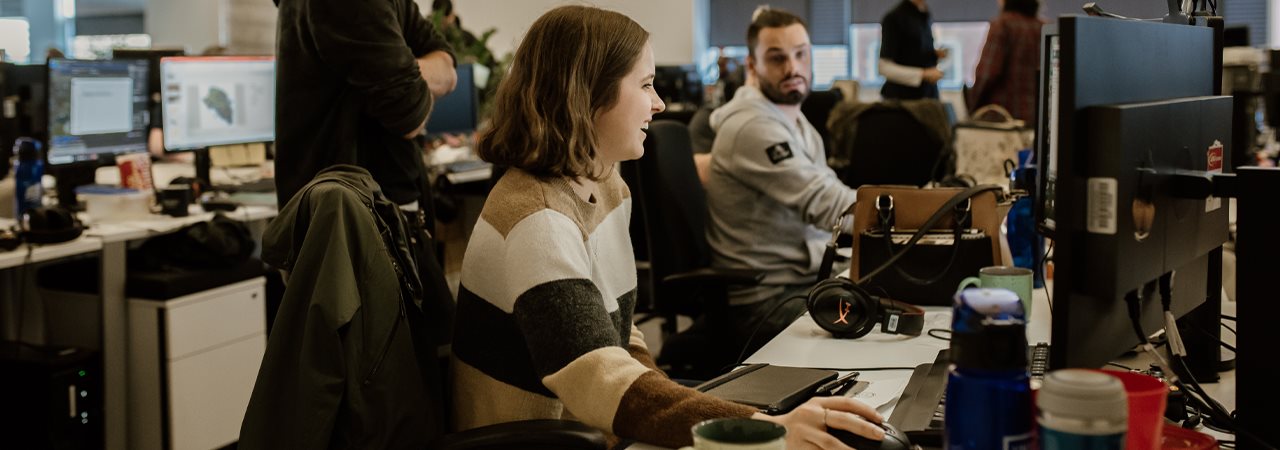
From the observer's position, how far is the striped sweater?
1.30m

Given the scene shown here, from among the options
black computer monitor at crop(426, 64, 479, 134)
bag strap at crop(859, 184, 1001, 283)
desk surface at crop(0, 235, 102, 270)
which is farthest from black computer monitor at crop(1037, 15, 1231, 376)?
black computer monitor at crop(426, 64, 479, 134)

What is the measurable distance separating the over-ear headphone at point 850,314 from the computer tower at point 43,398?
1.92m

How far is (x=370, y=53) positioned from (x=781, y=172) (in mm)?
1011

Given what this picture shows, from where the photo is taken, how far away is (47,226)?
9.00 feet

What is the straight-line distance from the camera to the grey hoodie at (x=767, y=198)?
276cm

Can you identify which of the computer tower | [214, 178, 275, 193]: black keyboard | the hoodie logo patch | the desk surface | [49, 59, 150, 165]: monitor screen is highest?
[49, 59, 150, 165]: monitor screen

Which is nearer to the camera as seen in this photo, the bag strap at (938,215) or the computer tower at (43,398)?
the bag strap at (938,215)

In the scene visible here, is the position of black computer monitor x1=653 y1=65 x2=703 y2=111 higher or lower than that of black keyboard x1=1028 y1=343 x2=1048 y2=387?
higher

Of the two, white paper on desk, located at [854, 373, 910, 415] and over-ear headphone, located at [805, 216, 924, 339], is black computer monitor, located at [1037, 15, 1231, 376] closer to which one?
white paper on desk, located at [854, 373, 910, 415]

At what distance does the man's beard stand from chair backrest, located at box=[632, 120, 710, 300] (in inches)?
10.2

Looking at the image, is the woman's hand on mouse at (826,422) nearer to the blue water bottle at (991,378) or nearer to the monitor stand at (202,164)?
the blue water bottle at (991,378)

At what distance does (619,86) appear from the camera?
Result: 1530 millimetres

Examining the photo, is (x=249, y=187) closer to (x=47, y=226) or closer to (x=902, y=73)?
(x=47, y=226)

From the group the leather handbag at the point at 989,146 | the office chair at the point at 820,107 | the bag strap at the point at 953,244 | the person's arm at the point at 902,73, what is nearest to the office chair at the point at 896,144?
the leather handbag at the point at 989,146
